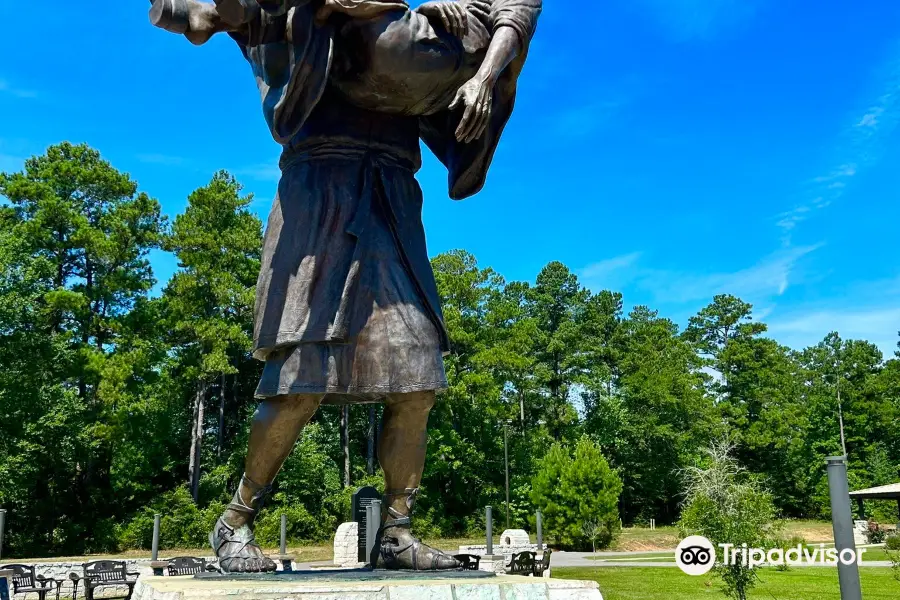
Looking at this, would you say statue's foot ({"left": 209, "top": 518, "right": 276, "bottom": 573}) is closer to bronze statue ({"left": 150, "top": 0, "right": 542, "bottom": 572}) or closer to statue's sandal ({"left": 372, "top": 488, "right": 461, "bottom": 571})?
bronze statue ({"left": 150, "top": 0, "right": 542, "bottom": 572})

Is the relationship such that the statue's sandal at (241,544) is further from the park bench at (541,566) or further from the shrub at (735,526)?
the park bench at (541,566)

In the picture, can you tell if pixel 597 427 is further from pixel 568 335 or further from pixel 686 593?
pixel 686 593

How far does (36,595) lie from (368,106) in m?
18.5

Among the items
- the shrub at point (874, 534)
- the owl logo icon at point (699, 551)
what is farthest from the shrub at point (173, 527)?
the shrub at point (874, 534)

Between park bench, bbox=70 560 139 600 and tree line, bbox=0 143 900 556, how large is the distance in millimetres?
9132

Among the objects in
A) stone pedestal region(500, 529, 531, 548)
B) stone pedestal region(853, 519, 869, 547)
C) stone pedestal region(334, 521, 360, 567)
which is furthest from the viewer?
stone pedestal region(853, 519, 869, 547)

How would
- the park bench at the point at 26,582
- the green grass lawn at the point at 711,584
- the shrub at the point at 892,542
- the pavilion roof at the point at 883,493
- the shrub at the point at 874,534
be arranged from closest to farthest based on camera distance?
the green grass lawn at the point at 711,584, the park bench at the point at 26,582, the shrub at the point at 892,542, the pavilion roof at the point at 883,493, the shrub at the point at 874,534

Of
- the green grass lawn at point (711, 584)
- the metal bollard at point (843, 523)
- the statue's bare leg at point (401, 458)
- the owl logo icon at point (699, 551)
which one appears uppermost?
the statue's bare leg at point (401, 458)

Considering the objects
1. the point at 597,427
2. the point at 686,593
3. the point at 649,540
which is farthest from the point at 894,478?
the point at 686,593

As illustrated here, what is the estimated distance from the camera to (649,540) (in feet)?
116

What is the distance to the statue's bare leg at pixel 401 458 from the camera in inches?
140

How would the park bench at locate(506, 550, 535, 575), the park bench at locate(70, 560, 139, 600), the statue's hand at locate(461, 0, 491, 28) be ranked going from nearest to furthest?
the statue's hand at locate(461, 0, 491, 28) → the park bench at locate(70, 560, 139, 600) → the park bench at locate(506, 550, 535, 575)

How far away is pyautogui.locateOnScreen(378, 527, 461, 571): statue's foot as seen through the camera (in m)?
3.41

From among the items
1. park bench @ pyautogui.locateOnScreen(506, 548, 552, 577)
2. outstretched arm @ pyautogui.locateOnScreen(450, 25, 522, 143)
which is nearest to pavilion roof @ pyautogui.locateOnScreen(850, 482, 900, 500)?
park bench @ pyautogui.locateOnScreen(506, 548, 552, 577)
